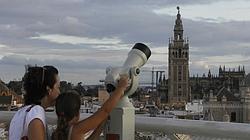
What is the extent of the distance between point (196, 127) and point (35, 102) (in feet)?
4.52

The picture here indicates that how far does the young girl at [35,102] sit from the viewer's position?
2490 millimetres

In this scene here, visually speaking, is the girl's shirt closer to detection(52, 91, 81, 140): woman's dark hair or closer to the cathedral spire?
detection(52, 91, 81, 140): woman's dark hair

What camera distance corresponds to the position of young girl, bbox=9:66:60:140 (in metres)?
2.49

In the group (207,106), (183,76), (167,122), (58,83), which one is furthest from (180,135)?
(183,76)

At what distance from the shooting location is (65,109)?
8.47 ft

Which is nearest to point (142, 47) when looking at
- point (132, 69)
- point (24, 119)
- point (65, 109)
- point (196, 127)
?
point (132, 69)

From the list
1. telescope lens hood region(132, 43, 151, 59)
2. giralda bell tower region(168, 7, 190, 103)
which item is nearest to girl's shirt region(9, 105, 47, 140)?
telescope lens hood region(132, 43, 151, 59)

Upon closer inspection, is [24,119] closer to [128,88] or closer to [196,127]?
[128,88]

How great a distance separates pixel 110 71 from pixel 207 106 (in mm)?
84677

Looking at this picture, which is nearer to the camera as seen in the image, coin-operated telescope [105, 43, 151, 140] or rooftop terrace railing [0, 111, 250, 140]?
coin-operated telescope [105, 43, 151, 140]

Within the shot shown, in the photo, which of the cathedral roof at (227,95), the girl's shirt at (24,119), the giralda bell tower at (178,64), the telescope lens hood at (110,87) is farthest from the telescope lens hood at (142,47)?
the giralda bell tower at (178,64)

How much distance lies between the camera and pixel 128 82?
9.27 ft

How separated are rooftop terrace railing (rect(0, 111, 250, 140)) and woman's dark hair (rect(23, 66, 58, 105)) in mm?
1325

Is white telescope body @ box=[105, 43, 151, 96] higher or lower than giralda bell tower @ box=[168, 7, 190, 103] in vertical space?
lower
